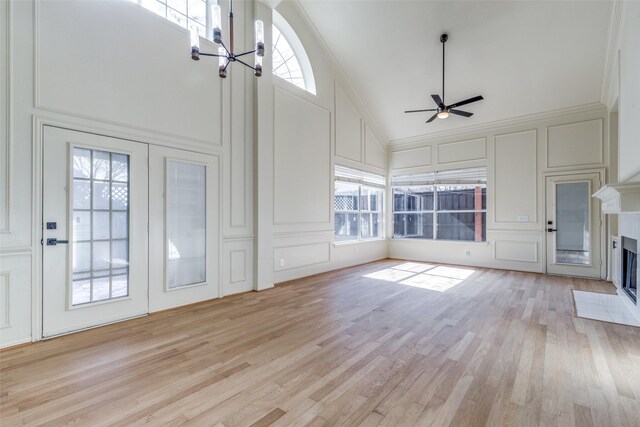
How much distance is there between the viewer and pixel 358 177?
7.11 metres

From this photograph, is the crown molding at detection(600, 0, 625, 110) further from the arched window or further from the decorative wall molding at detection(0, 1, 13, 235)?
the decorative wall molding at detection(0, 1, 13, 235)

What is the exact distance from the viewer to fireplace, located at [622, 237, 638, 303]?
3.77 meters

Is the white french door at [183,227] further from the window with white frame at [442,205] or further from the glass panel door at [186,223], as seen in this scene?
the window with white frame at [442,205]

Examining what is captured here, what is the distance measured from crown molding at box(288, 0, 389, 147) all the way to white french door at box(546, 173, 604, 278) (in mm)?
3778

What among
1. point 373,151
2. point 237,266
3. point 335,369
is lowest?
point 335,369

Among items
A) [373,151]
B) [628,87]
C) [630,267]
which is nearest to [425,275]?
[630,267]

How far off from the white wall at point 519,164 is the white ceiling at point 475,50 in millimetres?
339

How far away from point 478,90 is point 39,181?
6897mm

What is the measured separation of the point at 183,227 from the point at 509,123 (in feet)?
21.7

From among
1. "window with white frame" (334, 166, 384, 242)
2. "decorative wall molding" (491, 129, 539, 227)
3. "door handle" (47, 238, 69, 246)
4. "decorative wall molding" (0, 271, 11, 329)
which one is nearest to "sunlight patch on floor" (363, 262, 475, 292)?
"window with white frame" (334, 166, 384, 242)

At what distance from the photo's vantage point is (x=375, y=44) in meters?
5.64

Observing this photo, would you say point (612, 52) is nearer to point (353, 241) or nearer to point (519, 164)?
point (519, 164)

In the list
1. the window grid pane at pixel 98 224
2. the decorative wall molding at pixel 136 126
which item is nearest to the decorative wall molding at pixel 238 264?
the window grid pane at pixel 98 224

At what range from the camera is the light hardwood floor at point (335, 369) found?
5.94 feet
